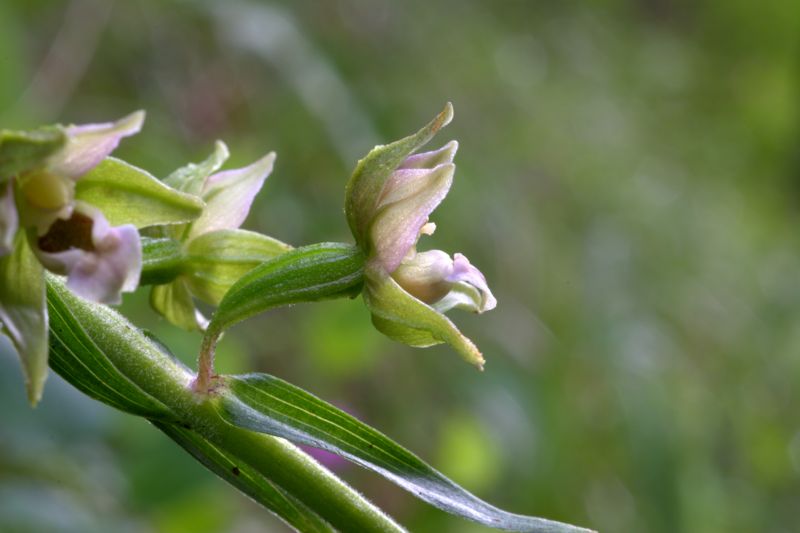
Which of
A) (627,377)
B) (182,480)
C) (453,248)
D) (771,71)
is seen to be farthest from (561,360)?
(771,71)

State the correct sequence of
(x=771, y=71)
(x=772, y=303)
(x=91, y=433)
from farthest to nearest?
(x=771, y=71)
(x=772, y=303)
(x=91, y=433)

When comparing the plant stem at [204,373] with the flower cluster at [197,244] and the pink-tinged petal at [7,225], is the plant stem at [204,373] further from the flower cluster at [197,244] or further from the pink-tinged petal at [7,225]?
the pink-tinged petal at [7,225]

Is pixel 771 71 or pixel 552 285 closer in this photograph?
pixel 552 285

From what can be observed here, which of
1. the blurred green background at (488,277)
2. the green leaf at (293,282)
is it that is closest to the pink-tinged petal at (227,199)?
the green leaf at (293,282)

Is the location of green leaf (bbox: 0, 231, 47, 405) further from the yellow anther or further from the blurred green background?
the blurred green background

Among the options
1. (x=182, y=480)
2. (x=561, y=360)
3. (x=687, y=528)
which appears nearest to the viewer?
(x=182, y=480)

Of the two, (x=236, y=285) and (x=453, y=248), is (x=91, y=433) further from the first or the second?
(x=453, y=248)

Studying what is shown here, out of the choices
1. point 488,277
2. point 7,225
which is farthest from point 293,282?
point 488,277

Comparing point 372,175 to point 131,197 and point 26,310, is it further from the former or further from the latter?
point 26,310
